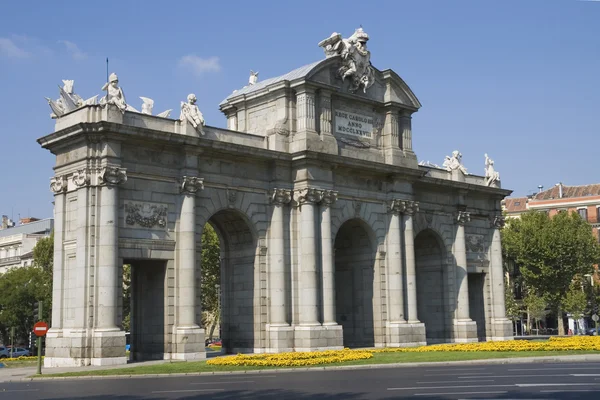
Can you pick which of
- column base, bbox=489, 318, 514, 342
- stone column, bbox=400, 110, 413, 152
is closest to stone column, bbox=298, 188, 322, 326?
stone column, bbox=400, 110, 413, 152

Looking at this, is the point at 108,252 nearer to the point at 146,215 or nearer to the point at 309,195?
the point at 146,215

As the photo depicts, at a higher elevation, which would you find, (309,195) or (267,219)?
(309,195)

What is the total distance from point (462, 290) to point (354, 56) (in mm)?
19070

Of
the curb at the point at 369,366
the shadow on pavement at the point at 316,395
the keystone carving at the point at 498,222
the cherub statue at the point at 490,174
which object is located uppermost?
the cherub statue at the point at 490,174

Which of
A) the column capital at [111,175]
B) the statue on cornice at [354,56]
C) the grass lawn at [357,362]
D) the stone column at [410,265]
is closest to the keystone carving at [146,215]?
the column capital at [111,175]

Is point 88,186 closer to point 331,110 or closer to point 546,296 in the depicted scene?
point 331,110

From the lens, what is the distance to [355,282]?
50.5 metres

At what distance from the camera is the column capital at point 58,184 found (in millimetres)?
39375

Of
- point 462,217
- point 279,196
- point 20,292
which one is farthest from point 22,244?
point 279,196

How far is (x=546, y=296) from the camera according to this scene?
87438 millimetres

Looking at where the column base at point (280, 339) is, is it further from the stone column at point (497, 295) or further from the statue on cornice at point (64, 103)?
the stone column at point (497, 295)

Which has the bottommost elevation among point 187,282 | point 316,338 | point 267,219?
point 316,338

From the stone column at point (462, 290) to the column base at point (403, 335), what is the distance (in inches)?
252

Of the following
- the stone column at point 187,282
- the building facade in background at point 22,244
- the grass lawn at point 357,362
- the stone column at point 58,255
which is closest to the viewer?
the grass lawn at point 357,362
